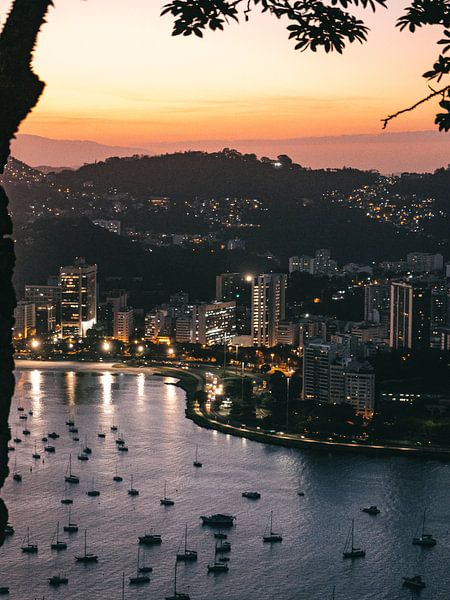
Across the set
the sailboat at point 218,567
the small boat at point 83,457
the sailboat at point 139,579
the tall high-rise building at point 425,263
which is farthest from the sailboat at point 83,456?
the tall high-rise building at point 425,263

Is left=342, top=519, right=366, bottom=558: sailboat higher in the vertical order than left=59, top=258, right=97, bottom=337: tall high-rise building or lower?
lower

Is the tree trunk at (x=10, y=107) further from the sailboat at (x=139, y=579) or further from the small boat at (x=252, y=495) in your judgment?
the small boat at (x=252, y=495)

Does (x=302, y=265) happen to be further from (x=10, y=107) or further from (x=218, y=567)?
(x=10, y=107)

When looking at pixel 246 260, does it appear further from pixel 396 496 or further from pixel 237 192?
pixel 396 496

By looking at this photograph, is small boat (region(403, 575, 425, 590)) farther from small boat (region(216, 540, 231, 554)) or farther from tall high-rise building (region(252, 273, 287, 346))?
tall high-rise building (region(252, 273, 287, 346))

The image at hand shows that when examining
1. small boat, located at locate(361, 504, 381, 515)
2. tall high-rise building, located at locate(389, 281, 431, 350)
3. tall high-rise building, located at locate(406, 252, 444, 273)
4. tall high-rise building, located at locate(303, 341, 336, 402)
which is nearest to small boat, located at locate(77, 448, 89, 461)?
small boat, located at locate(361, 504, 381, 515)
